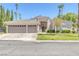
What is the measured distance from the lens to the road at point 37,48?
866 centimetres

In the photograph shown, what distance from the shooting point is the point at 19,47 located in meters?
9.70

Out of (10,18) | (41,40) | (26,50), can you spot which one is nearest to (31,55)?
(26,50)

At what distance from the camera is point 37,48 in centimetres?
970

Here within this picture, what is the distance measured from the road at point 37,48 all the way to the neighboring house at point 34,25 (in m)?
0.65

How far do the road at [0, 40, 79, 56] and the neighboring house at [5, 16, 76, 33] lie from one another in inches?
25.7

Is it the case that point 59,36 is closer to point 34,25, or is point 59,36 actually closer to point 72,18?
point 72,18

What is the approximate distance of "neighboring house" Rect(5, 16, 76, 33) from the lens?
379 inches

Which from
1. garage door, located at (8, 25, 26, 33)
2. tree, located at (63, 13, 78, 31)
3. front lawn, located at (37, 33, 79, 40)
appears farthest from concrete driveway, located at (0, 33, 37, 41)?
tree, located at (63, 13, 78, 31)

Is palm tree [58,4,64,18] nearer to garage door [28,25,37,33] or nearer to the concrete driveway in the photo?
garage door [28,25,37,33]

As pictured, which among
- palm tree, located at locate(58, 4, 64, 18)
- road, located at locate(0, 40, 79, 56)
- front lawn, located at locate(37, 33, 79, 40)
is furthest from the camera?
front lawn, located at locate(37, 33, 79, 40)

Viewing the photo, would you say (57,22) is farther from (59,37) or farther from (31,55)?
(31,55)

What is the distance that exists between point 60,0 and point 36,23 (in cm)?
184

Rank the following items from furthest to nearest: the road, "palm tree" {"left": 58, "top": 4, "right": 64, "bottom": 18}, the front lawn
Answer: the front lawn, "palm tree" {"left": 58, "top": 4, "right": 64, "bottom": 18}, the road

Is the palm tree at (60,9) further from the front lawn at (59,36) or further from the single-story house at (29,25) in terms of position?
the front lawn at (59,36)
